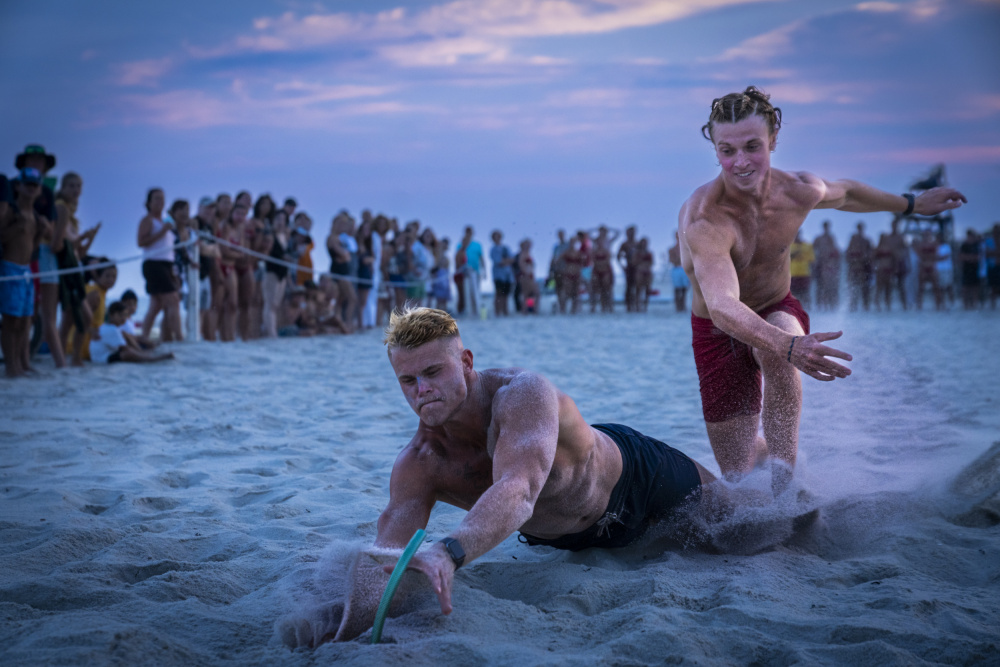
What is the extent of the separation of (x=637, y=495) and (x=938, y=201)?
2.01 metres

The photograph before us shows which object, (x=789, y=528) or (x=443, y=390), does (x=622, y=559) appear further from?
(x=443, y=390)

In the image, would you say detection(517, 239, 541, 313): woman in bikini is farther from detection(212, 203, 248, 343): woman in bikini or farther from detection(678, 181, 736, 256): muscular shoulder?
detection(678, 181, 736, 256): muscular shoulder

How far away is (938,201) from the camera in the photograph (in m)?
3.60

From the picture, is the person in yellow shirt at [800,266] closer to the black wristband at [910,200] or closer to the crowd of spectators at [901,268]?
the crowd of spectators at [901,268]

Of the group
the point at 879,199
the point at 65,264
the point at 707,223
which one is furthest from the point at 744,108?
the point at 65,264

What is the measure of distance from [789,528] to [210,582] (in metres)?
2.05

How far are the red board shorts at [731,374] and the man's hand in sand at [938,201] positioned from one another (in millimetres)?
725

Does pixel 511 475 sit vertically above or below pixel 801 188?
below

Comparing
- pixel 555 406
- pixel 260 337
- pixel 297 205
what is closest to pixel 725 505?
pixel 555 406

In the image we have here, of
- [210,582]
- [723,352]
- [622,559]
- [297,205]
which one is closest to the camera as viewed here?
[210,582]

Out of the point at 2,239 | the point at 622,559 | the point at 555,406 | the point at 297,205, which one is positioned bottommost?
the point at 622,559

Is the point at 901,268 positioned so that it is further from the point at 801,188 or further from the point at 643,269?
the point at 801,188

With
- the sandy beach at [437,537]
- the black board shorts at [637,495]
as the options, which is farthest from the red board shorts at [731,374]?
the black board shorts at [637,495]

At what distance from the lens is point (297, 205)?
38.8ft
